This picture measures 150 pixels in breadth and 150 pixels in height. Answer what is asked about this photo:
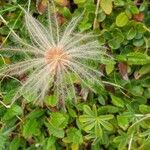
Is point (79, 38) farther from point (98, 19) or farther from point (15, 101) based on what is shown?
point (15, 101)

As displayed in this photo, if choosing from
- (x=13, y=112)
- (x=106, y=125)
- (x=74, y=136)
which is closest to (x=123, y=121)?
(x=106, y=125)

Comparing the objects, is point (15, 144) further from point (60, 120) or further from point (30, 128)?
point (60, 120)

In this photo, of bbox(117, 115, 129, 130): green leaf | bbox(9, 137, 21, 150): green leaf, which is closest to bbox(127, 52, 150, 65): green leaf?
bbox(117, 115, 129, 130): green leaf

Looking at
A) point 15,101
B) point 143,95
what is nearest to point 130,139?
point 143,95

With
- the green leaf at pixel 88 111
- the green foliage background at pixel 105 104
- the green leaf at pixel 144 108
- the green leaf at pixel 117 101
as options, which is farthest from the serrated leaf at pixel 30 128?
the green leaf at pixel 144 108

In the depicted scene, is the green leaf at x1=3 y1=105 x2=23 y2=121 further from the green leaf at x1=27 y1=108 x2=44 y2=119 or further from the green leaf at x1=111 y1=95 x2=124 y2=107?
the green leaf at x1=111 y1=95 x2=124 y2=107

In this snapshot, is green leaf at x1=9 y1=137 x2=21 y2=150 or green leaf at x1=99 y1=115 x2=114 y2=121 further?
green leaf at x1=9 y1=137 x2=21 y2=150
